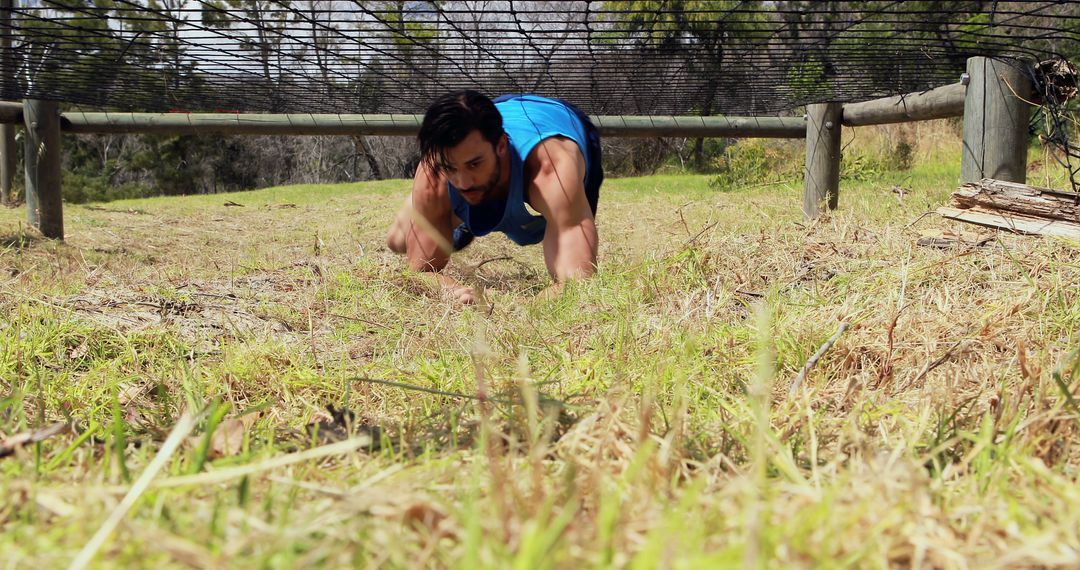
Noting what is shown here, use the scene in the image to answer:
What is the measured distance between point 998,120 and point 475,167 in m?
2.14

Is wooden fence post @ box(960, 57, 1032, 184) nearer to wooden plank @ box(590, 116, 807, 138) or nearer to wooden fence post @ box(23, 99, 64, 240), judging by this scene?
wooden plank @ box(590, 116, 807, 138)

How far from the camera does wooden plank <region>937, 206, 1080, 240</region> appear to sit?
239cm

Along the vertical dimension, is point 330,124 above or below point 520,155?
above

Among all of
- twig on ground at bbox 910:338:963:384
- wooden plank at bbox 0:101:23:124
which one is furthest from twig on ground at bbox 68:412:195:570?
wooden plank at bbox 0:101:23:124

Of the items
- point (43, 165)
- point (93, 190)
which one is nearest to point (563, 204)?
point (43, 165)

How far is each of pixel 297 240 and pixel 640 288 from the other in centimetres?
378

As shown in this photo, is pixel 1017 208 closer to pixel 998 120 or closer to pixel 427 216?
pixel 998 120

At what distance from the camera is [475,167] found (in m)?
3.44

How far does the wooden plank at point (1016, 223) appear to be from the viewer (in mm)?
2393

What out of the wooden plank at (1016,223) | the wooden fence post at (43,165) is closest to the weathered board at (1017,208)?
the wooden plank at (1016,223)

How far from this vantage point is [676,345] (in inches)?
68.8

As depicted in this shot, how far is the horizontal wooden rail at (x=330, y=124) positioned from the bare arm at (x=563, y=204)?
1763 mm

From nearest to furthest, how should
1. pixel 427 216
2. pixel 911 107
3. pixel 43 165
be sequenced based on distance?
1. pixel 427 216
2. pixel 911 107
3. pixel 43 165

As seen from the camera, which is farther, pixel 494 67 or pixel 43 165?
pixel 43 165
